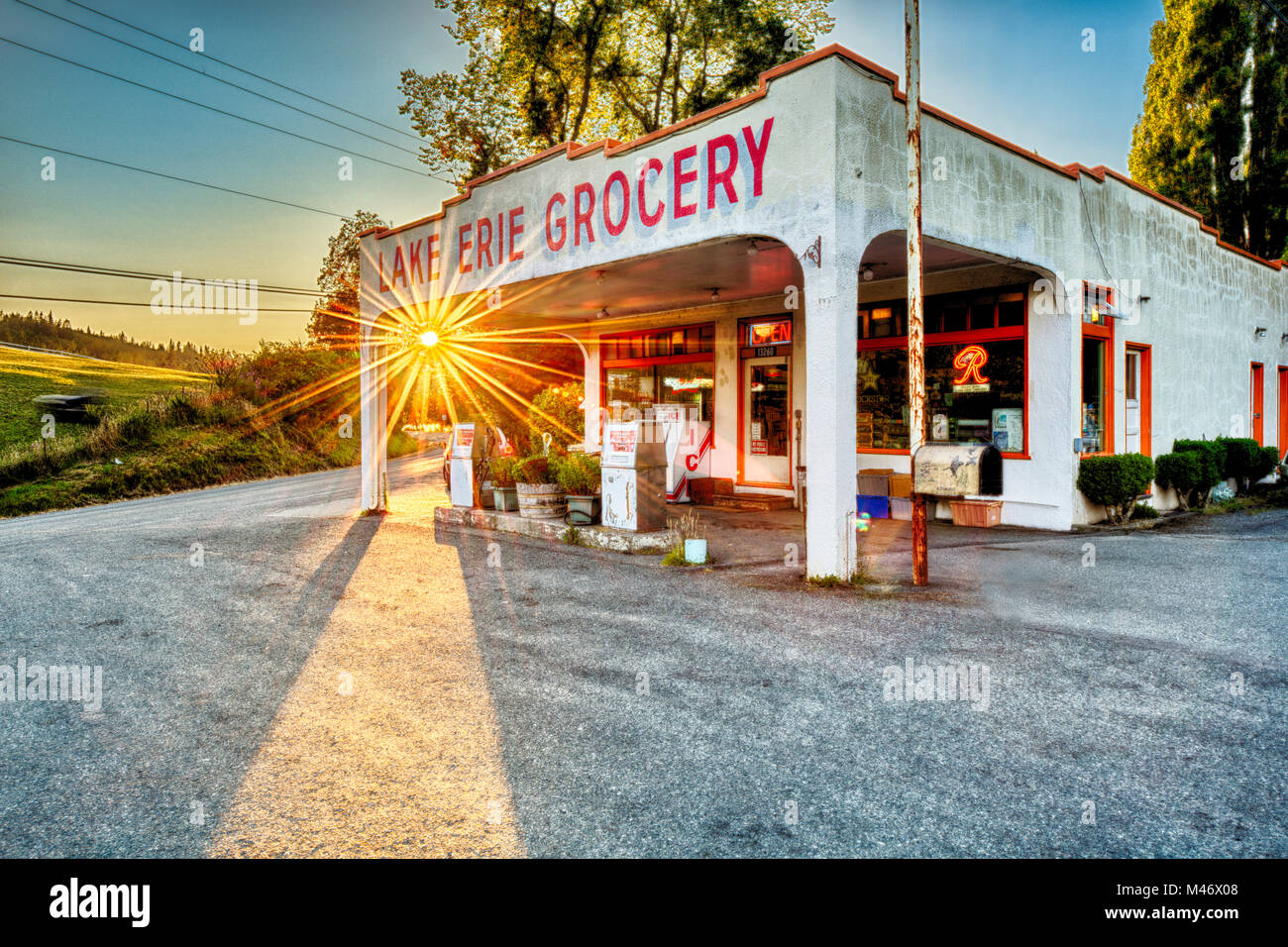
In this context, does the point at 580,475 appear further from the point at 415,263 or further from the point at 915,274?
the point at 415,263

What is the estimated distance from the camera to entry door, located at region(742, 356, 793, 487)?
14023mm

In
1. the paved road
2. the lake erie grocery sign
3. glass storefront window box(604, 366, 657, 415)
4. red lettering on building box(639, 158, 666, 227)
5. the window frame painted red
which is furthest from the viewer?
glass storefront window box(604, 366, 657, 415)

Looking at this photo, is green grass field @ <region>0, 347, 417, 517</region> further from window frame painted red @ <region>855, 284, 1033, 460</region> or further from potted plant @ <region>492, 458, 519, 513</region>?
window frame painted red @ <region>855, 284, 1033, 460</region>

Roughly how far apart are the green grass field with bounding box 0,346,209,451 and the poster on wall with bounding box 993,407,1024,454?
75.6ft

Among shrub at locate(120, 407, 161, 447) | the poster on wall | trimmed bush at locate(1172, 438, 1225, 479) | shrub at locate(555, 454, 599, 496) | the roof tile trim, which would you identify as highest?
the roof tile trim

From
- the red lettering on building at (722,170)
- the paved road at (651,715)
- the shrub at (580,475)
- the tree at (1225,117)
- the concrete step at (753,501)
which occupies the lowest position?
the paved road at (651,715)

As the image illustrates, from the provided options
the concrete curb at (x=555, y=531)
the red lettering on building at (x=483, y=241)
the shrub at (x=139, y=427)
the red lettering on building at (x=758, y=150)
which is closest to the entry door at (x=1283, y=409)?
the concrete curb at (x=555, y=531)

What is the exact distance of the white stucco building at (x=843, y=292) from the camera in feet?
24.9

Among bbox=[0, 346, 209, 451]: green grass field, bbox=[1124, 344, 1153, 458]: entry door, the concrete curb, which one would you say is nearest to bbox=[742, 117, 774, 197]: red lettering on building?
the concrete curb

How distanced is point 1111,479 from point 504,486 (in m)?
8.64

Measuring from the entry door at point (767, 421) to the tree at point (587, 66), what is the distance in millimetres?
15331

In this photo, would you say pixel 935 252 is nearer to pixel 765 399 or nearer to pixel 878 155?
pixel 878 155

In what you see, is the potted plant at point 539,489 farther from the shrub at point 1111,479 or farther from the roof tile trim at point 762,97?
the shrub at point 1111,479
